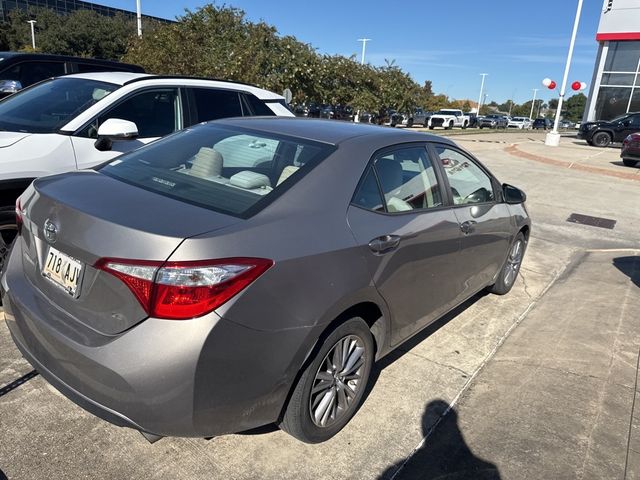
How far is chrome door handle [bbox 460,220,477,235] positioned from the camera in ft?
11.6

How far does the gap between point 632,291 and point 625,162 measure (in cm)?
1372

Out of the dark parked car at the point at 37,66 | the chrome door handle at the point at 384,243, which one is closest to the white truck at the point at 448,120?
the dark parked car at the point at 37,66

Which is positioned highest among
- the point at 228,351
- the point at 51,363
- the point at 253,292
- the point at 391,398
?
the point at 253,292

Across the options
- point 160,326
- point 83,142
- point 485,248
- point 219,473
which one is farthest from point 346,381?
point 83,142

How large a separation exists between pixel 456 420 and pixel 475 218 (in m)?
1.49

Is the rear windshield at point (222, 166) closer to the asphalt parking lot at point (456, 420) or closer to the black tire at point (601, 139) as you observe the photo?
the asphalt parking lot at point (456, 420)

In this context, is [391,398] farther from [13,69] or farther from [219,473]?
[13,69]

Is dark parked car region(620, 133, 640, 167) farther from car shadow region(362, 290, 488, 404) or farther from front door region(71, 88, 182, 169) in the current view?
front door region(71, 88, 182, 169)

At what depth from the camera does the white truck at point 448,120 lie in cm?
4434

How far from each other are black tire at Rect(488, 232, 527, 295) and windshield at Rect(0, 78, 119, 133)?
3938mm

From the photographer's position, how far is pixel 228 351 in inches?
77.6

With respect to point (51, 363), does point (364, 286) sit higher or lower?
higher

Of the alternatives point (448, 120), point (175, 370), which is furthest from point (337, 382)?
point (448, 120)

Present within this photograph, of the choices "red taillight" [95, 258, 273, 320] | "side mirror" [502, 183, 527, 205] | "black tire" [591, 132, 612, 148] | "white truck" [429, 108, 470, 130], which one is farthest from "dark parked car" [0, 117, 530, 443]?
"white truck" [429, 108, 470, 130]
